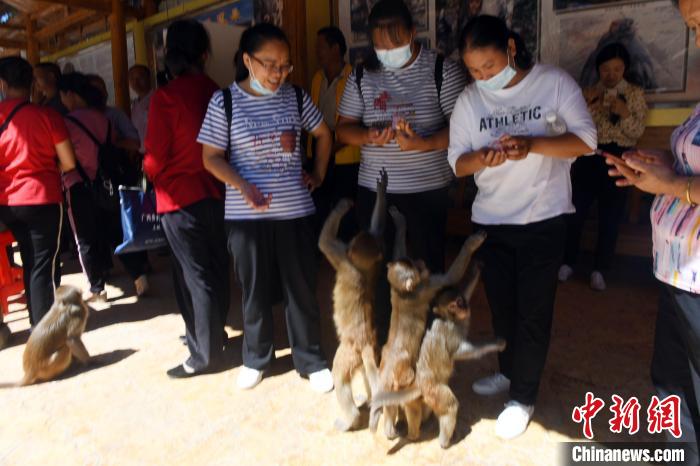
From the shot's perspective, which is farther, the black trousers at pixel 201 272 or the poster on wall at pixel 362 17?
the poster on wall at pixel 362 17

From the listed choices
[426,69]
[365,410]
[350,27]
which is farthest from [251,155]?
[350,27]

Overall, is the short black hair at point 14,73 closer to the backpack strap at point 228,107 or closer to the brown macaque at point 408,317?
the backpack strap at point 228,107

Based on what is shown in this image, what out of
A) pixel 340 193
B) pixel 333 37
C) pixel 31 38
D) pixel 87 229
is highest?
pixel 31 38

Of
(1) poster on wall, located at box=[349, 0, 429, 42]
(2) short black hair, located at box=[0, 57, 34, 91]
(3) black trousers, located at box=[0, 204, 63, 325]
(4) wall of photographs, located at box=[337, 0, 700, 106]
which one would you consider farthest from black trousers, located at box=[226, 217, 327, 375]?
(1) poster on wall, located at box=[349, 0, 429, 42]

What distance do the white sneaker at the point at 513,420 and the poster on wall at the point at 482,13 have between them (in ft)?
10.0

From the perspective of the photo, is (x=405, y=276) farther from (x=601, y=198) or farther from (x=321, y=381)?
(x=601, y=198)

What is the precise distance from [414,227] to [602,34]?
2866mm

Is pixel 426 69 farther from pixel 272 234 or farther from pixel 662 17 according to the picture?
pixel 662 17

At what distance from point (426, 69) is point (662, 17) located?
2.68 meters

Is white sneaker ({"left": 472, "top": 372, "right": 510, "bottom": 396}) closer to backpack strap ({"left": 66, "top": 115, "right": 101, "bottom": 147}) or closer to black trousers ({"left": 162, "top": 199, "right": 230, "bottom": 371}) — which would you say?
black trousers ({"left": 162, "top": 199, "right": 230, "bottom": 371})

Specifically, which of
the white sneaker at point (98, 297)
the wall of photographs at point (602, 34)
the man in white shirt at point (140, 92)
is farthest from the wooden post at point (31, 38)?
the wall of photographs at point (602, 34)

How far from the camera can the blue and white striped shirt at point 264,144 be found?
2797 millimetres

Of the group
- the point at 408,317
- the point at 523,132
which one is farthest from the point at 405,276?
the point at 523,132

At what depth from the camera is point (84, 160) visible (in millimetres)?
4414
